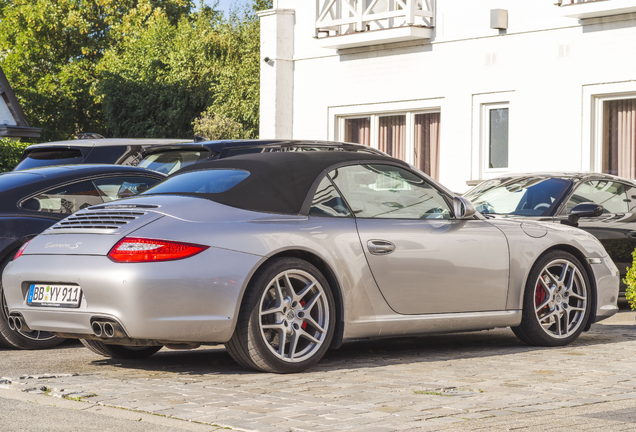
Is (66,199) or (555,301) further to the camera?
(66,199)

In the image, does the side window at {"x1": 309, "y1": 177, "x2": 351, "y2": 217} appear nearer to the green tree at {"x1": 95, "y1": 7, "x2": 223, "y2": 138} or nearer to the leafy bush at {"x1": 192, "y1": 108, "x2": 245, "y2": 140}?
the leafy bush at {"x1": 192, "y1": 108, "x2": 245, "y2": 140}

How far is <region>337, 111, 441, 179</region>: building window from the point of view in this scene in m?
19.0

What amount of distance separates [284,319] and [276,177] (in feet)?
3.32

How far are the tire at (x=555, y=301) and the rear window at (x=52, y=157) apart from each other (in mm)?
5779

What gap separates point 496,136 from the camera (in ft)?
58.6

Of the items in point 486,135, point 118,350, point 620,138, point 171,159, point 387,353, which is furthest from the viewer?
point 486,135

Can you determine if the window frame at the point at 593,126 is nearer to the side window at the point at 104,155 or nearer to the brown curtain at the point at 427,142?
the brown curtain at the point at 427,142

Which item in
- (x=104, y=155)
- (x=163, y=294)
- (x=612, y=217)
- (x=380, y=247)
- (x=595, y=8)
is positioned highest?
(x=595, y=8)

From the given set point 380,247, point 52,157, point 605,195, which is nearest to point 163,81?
point 52,157

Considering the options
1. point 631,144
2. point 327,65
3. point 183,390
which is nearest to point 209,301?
point 183,390

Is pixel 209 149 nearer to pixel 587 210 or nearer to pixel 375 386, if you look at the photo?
pixel 587 210

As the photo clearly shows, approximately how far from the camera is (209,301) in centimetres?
A: 577

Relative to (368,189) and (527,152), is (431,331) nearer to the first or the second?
(368,189)

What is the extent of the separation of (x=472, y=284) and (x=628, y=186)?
15.7 feet
